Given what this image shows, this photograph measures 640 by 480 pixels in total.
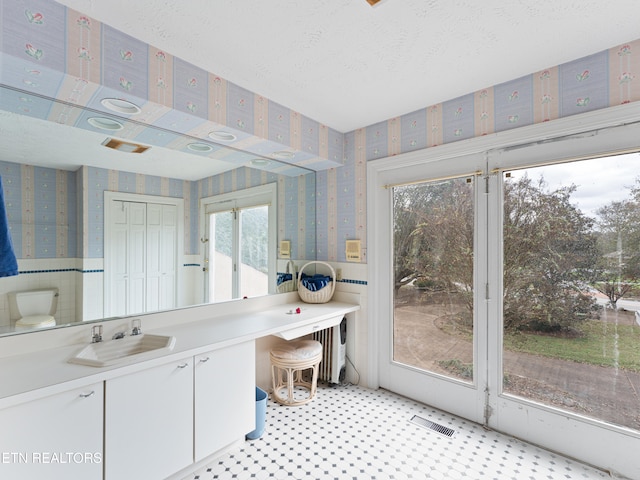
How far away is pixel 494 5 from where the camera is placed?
1392mm

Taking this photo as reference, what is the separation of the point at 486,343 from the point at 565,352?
0.44 m

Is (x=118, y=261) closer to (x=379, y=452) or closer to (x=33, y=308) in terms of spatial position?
(x=33, y=308)

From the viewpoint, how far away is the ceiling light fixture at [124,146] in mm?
1812

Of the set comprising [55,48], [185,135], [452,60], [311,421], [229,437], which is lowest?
[311,421]

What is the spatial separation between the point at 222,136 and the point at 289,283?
4.78ft

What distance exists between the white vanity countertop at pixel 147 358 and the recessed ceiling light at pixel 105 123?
1.20m

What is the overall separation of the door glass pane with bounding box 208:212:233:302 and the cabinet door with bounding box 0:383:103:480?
1.00m

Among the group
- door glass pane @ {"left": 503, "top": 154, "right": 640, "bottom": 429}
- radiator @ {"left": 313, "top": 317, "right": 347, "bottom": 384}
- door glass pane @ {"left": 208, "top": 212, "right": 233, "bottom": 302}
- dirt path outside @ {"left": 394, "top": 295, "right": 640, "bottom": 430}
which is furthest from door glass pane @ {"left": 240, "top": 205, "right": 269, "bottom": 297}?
door glass pane @ {"left": 503, "top": 154, "right": 640, "bottom": 429}

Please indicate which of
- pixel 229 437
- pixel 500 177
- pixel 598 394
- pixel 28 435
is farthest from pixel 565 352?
pixel 28 435

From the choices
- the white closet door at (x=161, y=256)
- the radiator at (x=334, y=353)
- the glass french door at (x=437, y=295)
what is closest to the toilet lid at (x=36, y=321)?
the white closet door at (x=161, y=256)

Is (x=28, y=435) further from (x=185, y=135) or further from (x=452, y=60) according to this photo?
(x=452, y=60)

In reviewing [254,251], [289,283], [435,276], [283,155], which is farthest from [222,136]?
[435,276]

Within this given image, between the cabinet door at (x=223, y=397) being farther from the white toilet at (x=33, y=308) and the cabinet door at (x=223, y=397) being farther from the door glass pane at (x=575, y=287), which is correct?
the door glass pane at (x=575, y=287)

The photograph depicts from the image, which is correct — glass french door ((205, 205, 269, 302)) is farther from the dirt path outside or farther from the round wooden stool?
the dirt path outside
